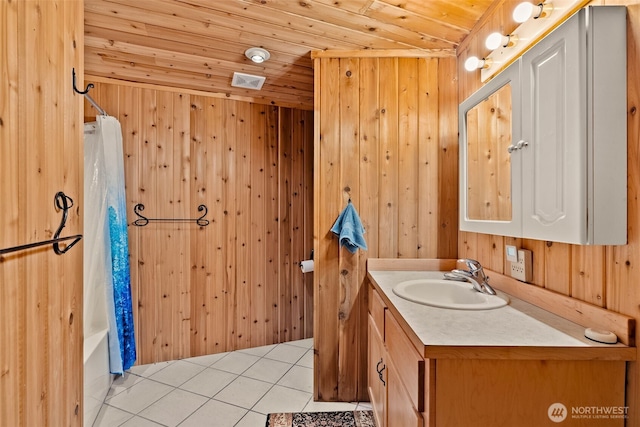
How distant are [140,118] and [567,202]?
270 cm

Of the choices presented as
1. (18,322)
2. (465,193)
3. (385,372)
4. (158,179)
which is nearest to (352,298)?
(385,372)

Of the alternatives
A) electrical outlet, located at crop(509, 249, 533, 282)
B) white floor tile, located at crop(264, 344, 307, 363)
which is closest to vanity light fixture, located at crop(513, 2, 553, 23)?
electrical outlet, located at crop(509, 249, 533, 282)

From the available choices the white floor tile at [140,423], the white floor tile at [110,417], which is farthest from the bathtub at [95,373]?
the white floor tile at [140,423]

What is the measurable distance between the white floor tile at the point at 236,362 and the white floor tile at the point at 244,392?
15cm

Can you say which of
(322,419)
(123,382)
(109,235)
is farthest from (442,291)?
(123,382)

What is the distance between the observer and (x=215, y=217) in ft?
8.18

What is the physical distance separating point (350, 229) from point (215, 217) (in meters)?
1.31

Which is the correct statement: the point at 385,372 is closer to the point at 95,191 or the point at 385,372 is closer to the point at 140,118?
the point at 95,191

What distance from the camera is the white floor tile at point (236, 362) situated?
2236mm

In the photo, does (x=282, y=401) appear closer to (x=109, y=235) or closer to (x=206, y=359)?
(x=206, y=359)

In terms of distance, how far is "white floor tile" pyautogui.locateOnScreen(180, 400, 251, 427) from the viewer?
1647 millimetres

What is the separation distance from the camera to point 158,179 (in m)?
2.33

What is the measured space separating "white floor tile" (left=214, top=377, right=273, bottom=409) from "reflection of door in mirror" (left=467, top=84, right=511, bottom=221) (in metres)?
1.75

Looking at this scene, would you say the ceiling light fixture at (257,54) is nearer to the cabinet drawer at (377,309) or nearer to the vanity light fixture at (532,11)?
the vanity light fixture at (532,11)
